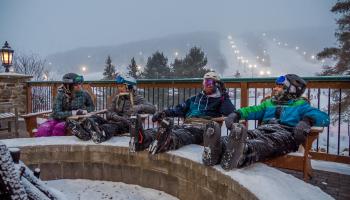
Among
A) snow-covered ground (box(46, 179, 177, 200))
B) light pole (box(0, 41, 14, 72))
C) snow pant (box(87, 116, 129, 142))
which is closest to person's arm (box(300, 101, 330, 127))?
snow-covered ground (box(46, 179, 177, 200))

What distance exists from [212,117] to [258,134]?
1032 mm

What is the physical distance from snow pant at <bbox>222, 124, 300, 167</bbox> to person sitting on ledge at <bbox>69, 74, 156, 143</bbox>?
5.57 ft

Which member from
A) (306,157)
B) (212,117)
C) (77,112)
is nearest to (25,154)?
(77,112)

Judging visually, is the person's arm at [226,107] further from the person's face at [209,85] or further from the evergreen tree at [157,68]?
the evergreen tree at [157,68]

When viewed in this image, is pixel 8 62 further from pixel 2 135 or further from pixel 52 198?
pixel 52 198

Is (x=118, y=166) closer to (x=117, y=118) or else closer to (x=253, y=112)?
(x=117, y=118)

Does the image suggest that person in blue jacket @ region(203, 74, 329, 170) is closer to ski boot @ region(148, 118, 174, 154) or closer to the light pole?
ski boot @ region(148, 118, 174, 154)

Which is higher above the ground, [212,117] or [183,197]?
[212,117]

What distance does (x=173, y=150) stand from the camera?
133 inches

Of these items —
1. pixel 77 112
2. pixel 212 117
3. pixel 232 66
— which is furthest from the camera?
pixel 232 66

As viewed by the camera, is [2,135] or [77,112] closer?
[77,112]

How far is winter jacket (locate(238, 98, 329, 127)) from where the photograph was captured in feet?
10.6

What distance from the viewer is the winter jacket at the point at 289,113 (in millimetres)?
3234

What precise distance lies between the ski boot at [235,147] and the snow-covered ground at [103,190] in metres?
1.03
